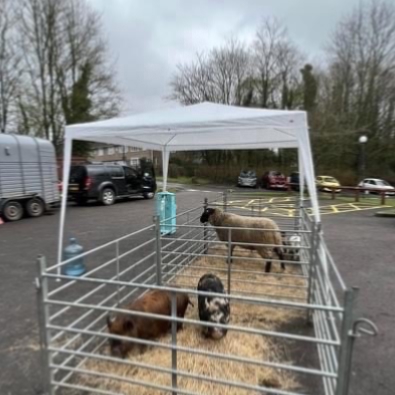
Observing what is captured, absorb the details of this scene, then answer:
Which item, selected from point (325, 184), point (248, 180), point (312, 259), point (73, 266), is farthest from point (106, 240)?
point (248, 180)

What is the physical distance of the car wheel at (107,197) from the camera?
15.6m

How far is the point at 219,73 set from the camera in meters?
34.4

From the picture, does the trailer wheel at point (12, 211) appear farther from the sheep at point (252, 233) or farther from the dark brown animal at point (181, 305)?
the dark brown animal at point (181, 305)

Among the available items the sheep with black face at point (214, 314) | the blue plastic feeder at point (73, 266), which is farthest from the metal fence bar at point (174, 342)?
the blue plastic feeder at point (73, 266)

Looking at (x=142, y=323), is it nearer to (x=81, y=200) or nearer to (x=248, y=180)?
(x=81, y=200)

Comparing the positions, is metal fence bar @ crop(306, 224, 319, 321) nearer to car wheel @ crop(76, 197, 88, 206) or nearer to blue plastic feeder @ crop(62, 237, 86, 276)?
blue plastic feeder @ crop(62, 237, 86, 276)

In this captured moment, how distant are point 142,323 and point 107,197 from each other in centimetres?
1297

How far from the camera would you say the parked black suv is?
14969mm

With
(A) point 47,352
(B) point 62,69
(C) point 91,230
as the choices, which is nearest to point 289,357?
(A) point 47,352

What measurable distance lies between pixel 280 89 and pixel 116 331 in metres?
34.5

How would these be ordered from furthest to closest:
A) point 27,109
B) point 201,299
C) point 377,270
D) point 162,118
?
point 27,109 → point 377,270 → point 162,118 → point 201,299

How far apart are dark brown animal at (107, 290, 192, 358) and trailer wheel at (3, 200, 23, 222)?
917cm

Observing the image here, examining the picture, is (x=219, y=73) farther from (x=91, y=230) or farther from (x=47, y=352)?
(x=47, y=352)

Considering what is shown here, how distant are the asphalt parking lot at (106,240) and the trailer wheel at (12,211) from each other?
52 cm
